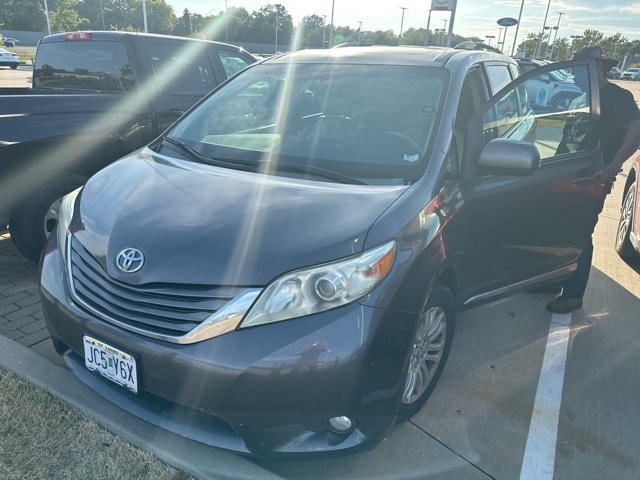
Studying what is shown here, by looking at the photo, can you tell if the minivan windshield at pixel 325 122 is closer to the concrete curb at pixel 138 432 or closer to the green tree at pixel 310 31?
the concrete curb at pixel 138 432

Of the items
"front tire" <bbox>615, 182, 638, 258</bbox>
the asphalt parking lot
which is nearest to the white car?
"front tire" <bbox>615, 182, 638, 258</bbox>

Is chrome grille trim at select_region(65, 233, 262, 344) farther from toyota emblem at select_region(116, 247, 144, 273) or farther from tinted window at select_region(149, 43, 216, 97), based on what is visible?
tinted window at select_region(149, 43, 216, 97)

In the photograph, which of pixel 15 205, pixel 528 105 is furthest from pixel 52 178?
pixel 528 105

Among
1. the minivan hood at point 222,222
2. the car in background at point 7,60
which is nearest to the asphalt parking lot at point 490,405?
the minivan hood at point 222,222

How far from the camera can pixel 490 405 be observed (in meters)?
2.84

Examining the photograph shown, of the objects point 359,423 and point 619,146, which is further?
point 619,146

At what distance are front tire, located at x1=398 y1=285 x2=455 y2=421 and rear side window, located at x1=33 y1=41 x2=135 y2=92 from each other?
3.66 meters

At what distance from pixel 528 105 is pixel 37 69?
482cm

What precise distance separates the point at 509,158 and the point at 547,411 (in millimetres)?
1409

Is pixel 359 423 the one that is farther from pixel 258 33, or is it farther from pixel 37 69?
pixel 258 33

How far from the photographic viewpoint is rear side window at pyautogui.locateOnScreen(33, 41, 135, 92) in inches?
190

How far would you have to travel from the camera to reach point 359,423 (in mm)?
2035

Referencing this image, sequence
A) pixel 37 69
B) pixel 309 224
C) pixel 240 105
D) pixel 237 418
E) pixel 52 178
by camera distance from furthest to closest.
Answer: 1. pixel 37 69
2. pixel 52 178
3. pixel 240 105
4. pixel 309 224
5. pixel 237 418

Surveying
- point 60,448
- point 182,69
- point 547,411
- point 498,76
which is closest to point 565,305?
point 547,411
